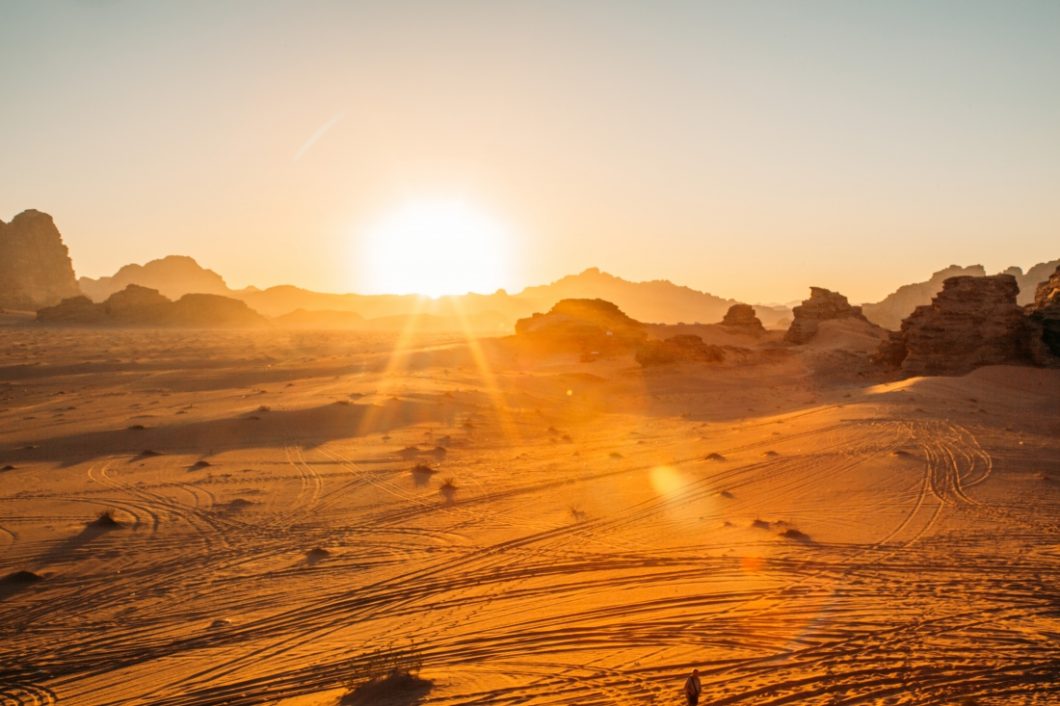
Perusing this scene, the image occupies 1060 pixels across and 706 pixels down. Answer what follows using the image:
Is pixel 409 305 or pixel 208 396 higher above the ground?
pixel 409 305

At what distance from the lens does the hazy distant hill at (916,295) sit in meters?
91.9

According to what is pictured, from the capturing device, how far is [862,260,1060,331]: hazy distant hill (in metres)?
91.9

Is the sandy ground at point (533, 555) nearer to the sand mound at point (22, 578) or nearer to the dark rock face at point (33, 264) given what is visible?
the sand mound at point (22, 578)

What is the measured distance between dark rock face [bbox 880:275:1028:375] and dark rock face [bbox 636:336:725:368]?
11.2 meters

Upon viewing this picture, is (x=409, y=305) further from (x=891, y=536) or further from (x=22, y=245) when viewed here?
(x=891, y=536)

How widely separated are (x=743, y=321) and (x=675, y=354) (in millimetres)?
20364

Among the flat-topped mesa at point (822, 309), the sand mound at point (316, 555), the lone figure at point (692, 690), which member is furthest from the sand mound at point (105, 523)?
the flat-topped mesa at point (822, 309)

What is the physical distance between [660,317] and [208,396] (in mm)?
156055

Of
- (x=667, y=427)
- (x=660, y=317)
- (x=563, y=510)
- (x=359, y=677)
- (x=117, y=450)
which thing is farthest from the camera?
(x=660, y=317)

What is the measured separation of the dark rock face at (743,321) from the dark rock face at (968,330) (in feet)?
77.0

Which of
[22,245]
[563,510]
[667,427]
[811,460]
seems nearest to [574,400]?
[667,427]

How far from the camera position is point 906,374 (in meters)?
31.6

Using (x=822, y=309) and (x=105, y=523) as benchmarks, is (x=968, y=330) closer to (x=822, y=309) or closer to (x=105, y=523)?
(x=822, y=309)

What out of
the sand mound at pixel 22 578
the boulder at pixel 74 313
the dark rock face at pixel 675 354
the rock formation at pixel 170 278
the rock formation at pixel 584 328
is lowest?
the sand mound at pixel 22 578
